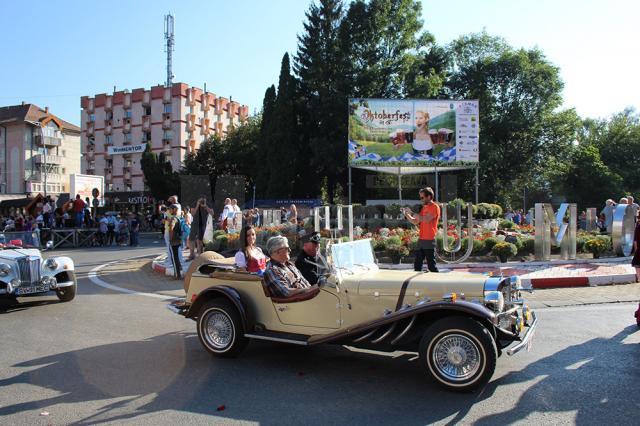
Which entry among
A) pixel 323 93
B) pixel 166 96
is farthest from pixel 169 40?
pixel 323 93

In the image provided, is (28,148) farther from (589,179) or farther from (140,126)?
(589,179)

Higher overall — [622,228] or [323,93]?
[323,93]

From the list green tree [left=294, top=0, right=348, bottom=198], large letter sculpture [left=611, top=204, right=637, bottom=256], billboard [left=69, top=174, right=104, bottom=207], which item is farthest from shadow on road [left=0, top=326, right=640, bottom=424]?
green tree [left=294, top=0, right=348, bottom=198]

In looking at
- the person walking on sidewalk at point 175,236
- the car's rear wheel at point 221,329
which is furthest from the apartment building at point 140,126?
the car's rear wheel at point 221,329

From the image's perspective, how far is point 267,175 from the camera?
4128 cm

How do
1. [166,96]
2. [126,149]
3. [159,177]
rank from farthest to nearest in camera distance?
1. [126,149]
2. [166,96]
3. [159,177]

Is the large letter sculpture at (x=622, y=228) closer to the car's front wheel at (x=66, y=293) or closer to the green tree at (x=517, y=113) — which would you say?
the car's front wheel at (x=66, y=293)

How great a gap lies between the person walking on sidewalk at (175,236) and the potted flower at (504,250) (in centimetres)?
794

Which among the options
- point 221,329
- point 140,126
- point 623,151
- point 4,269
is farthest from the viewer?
point 140,126

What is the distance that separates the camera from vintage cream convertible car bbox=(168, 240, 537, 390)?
4672mm

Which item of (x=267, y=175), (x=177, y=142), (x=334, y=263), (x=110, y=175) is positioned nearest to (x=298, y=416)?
(x=334, y=263)

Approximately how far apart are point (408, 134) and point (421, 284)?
2297 centimetres

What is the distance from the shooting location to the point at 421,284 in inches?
202

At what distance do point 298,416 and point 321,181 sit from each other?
38665mm
